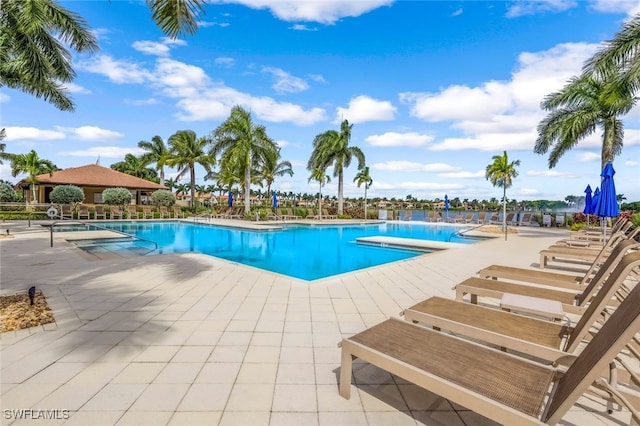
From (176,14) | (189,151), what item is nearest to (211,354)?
(176,14)

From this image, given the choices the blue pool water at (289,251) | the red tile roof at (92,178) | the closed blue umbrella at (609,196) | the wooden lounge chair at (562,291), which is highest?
the red tile roof at (92,178)

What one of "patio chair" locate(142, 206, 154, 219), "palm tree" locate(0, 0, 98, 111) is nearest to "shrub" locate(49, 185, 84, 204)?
"patio chair" locate(142, 206, 154, 219)

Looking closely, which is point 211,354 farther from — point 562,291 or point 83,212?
point 83,212

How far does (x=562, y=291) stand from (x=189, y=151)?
3183 cm

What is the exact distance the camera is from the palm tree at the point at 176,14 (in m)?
4.77

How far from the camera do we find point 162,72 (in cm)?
1367

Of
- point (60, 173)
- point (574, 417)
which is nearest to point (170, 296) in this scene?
point (574, 417)

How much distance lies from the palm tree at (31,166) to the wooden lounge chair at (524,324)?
110ft

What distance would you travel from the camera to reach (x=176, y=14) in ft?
15.8

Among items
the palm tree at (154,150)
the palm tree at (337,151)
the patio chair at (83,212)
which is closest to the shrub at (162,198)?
the patio chair at (83,212)

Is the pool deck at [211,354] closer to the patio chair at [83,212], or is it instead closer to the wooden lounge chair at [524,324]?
the wooden lounge chair at [524,324]

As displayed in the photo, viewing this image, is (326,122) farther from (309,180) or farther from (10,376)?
(10,376)

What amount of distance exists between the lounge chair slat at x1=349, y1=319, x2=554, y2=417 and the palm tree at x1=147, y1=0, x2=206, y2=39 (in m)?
5.36

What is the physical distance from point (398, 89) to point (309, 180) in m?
14.9
